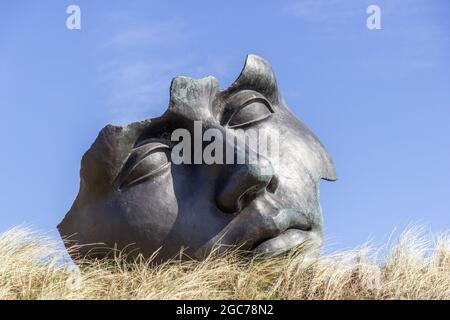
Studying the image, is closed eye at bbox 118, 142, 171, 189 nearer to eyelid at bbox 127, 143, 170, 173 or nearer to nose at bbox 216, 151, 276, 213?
eyelid at bbox 127, 143, 170, 173

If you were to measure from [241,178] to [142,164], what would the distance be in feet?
2.64

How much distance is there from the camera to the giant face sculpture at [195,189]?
7.05 metres

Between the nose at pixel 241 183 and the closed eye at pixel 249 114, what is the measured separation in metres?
0.59

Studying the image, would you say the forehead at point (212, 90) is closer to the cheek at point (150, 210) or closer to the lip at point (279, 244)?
the cheek at point (150, 210)

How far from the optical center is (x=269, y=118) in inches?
305

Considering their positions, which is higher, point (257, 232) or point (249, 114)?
point (249, 114)

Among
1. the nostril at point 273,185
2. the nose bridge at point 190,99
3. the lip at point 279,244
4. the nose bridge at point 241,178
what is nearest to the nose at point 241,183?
the nose bridge at point 241,178

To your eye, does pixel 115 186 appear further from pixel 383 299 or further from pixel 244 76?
pixel 383 299

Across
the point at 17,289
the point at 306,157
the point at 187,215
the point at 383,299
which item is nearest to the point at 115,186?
the point at 187,215

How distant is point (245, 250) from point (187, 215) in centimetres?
51

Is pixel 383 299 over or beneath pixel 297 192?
beneath

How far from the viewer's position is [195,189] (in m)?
7.18

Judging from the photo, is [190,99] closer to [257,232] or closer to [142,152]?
[142,152]

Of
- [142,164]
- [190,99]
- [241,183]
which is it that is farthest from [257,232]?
[190,99]
